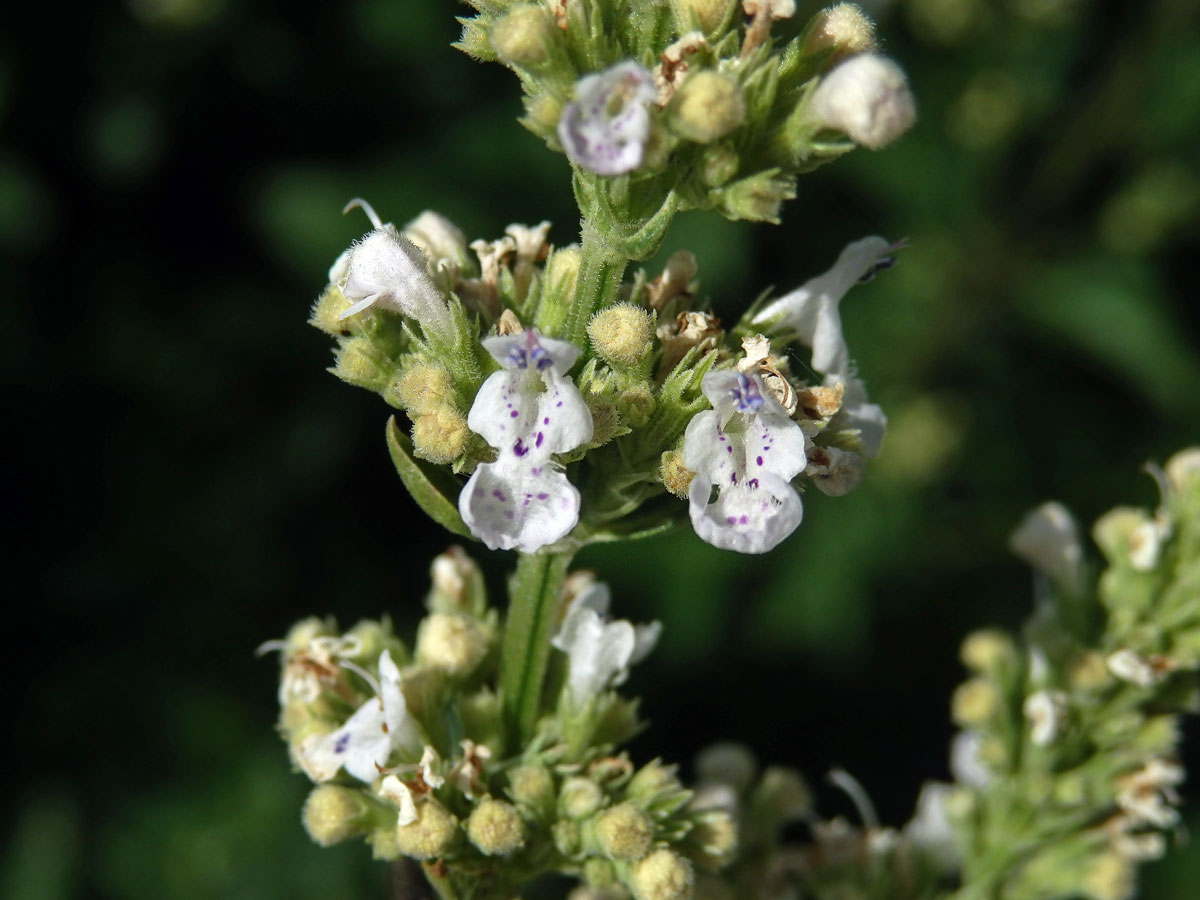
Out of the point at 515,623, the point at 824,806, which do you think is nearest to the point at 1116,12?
the point at 824,806

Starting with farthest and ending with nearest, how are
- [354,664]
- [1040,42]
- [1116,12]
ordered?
[1116,12] → [1040,42] → [354,664]

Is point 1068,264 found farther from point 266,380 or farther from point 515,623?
point 515,623

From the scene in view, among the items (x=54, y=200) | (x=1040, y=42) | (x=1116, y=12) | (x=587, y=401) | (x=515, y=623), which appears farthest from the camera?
(x=1116, y=12)

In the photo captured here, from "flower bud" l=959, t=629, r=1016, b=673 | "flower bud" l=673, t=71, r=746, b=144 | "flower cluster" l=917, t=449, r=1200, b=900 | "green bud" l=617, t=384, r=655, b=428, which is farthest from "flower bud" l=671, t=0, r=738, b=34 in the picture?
"flower bud" l=959, t=629, r=1016, b=673

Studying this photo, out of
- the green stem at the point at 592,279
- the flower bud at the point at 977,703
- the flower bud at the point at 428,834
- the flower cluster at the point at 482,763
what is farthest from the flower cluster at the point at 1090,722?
the green stem at the point at 592,279

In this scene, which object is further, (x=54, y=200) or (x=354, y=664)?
(x=54, y=200)

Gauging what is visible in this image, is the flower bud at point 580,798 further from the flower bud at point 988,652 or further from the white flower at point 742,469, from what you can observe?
the flower bud at point 988,652
